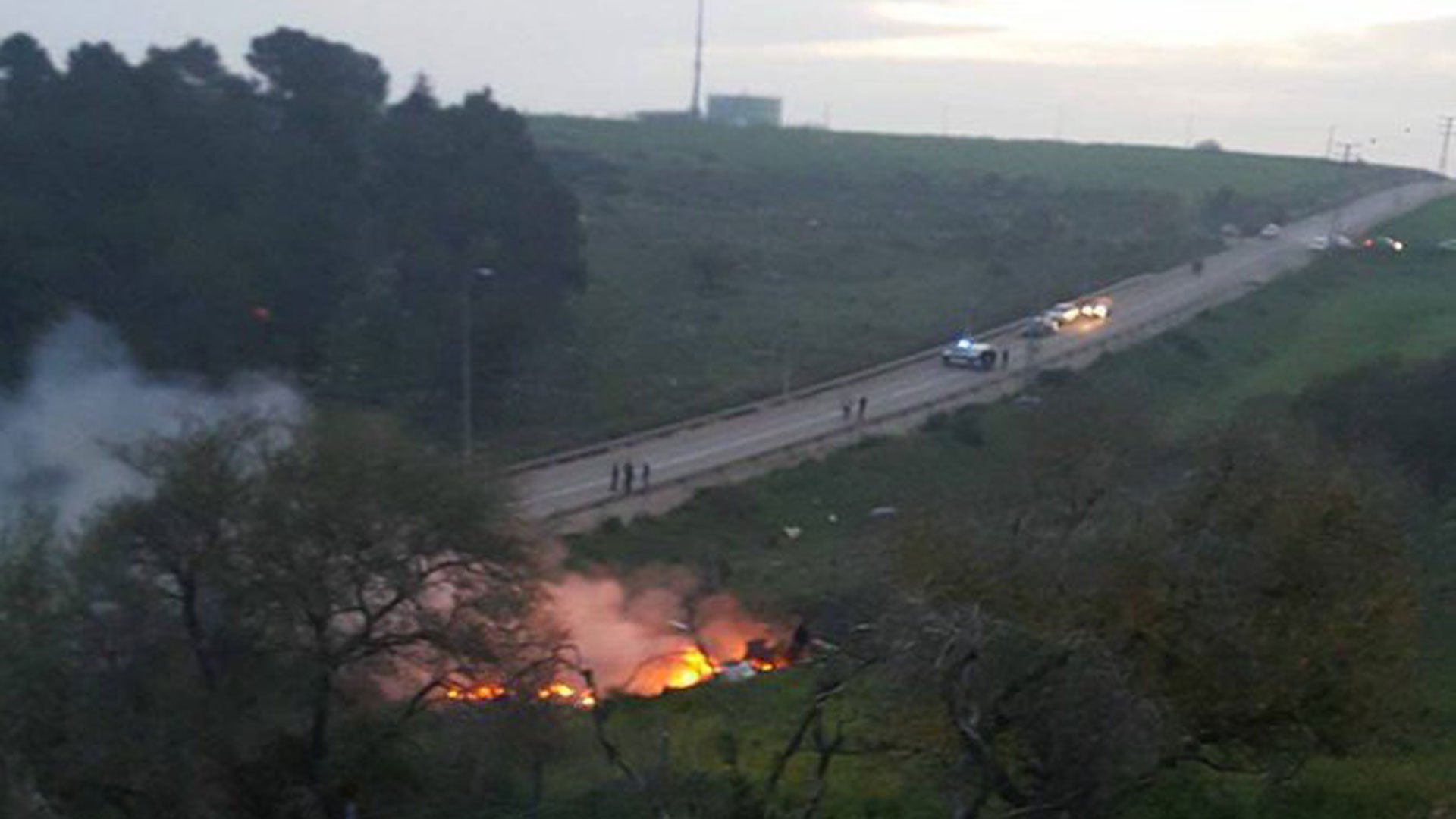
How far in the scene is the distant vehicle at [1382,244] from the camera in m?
61.2

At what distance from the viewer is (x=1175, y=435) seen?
29.5m

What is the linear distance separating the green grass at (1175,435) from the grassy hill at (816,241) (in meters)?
5.31

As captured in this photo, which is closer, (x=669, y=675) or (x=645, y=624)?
(x=669, y=675)

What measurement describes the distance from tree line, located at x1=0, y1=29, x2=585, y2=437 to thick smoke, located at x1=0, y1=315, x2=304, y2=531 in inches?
16.1

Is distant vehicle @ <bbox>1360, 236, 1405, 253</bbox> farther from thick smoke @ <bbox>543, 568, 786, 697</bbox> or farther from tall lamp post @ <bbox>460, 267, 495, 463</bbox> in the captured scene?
thick smoke @ <bbox>543, 568, 786, 697</bbox>

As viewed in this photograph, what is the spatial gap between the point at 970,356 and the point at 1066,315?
8.31 meters

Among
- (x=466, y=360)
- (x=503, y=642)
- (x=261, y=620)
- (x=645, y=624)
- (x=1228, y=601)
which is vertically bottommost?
(x=645, y=624)

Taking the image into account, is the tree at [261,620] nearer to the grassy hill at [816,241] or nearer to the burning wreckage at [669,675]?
the burning wreckage at [669,675]

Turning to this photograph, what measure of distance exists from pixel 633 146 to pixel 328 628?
8803cm

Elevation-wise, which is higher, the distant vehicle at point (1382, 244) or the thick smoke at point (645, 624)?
the distant vehicle at point (1382, 244)

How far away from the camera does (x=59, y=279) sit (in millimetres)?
30812

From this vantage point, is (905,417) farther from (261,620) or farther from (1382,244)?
(1382,244)

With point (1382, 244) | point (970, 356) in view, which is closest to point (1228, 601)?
point (970, 356)

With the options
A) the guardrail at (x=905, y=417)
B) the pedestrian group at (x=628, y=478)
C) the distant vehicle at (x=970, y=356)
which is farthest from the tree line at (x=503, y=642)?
the distant vehicle at (x=970, y=356)
